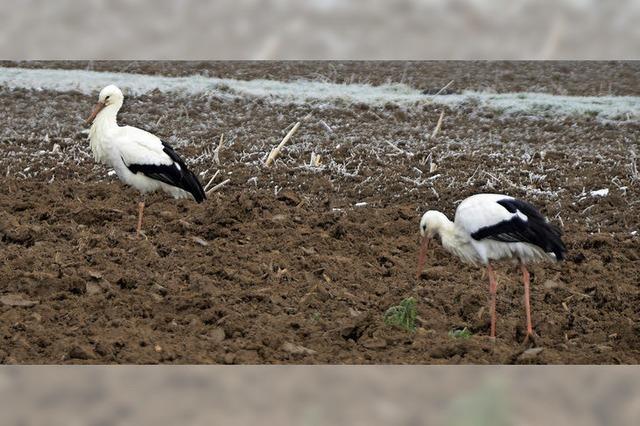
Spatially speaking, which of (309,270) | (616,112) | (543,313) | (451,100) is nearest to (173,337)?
(309,270)

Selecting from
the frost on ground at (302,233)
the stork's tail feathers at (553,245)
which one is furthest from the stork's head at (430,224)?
the stork's tail feathers at (553,245)

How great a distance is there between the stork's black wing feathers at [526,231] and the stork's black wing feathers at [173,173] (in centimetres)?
217

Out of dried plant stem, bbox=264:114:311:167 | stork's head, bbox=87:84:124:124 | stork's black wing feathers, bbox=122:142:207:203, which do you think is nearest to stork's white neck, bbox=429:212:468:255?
stork's black wing feathers, bbox=122:142:207:203

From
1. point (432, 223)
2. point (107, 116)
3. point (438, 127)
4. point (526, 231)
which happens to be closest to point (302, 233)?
point (432, 223)

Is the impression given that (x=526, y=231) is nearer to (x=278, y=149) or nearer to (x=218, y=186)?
(x=218, y=186)

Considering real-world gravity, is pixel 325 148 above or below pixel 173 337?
above

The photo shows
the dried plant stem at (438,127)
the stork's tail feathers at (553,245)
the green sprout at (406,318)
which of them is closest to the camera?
the green sprout at (406,318)

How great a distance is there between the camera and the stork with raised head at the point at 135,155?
248 inches

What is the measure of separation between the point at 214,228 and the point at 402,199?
1602 millimetres

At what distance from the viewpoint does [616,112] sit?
28.0 ft

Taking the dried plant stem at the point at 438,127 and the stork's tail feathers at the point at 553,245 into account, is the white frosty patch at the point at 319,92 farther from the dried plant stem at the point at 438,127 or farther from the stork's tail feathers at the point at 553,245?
the stork's tail feathers at the point at 553,245

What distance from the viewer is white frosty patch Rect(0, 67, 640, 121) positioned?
28.0ft

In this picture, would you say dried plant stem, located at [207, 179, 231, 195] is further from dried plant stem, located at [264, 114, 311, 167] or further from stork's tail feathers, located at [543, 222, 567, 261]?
stork's tail feathers, located at [543, 222, 567, 261]

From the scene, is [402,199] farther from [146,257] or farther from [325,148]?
[146,257]
